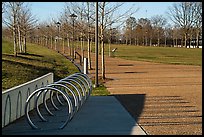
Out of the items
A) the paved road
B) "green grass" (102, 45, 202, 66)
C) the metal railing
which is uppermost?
the metal railing

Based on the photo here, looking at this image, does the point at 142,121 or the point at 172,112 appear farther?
the point at 172,112

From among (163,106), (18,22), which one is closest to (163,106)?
(163,106)

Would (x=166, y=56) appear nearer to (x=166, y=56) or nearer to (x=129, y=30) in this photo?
(x=166, y=56)

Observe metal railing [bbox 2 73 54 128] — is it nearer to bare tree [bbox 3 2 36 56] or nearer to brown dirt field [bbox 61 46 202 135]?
brown dirt field [bbox 61 46 202 135]

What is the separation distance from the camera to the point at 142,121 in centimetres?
862

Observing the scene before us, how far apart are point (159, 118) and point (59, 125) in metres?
2.26

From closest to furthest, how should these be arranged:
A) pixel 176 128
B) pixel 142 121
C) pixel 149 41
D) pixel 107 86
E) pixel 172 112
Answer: pixel 176 128, pixel 142 121, pixel 172 112, pixel 107 86, pixel 149 41

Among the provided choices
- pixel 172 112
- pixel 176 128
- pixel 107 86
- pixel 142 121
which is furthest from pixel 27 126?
pixel 107 86

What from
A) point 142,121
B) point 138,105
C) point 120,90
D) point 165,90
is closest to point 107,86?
point 120,90

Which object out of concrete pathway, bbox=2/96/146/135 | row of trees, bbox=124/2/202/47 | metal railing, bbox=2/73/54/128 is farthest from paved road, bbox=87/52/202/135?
row of trees, bbox=124/2/202/47

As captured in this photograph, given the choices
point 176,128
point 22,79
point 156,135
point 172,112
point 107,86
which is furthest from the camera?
point 22,79

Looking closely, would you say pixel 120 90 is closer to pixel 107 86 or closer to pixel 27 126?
pixel 107 86

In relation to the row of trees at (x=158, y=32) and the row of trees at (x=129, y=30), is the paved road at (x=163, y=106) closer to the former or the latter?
the row of trees at (x=129, y=30)

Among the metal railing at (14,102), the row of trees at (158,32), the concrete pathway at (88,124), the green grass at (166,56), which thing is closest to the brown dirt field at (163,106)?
the concrete pathway at (88,124)
